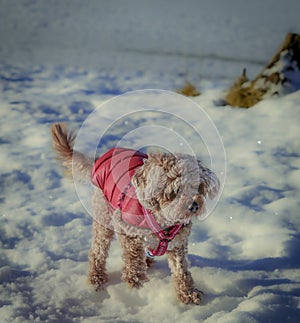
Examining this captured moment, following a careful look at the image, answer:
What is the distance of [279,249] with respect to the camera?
326cm

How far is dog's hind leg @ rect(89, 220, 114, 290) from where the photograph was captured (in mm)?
2877

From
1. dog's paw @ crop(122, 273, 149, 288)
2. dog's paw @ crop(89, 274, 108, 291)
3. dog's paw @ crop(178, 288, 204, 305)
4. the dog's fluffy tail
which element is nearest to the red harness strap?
dog's paw @ crop(122, 273, 149, 288)

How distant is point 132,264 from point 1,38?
821 cm

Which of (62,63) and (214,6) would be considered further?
(214,6)

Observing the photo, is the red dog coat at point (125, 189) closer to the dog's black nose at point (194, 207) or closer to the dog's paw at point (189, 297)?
the dog's black nose at point (194, 207)

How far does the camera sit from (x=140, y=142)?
511cm

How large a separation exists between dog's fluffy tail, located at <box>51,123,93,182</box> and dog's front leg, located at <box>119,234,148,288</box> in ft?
2.26

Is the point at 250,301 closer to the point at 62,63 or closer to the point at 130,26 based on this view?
the point at 62,63

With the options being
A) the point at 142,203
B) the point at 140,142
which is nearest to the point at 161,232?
the point at 142,203

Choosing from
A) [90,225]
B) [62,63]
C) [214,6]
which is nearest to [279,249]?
[90,225]

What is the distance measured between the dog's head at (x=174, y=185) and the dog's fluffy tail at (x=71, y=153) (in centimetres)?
81

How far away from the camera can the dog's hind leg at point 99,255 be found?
288cm

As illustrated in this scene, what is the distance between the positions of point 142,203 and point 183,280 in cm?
74

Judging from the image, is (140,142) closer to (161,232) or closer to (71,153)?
(71,153)
